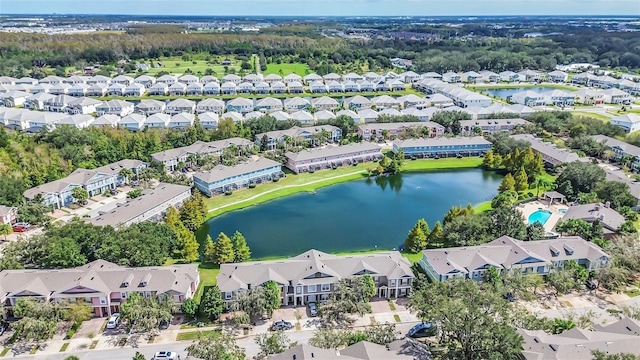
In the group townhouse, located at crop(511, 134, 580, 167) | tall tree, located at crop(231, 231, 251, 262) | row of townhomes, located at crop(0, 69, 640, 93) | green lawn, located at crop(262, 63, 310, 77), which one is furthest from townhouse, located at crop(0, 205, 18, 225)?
green lawn, located at crop(262, 63, 310, 77)

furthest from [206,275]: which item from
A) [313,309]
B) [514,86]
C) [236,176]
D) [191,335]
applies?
[514,86]

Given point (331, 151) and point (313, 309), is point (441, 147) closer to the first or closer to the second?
point (331, 151)

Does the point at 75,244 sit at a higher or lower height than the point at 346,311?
higher

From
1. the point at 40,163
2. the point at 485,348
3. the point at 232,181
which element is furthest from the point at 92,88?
the point at 485,348

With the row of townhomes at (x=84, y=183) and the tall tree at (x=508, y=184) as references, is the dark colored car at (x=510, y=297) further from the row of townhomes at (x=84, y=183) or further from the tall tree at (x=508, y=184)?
the row of townhomes at (x=84, y=183)

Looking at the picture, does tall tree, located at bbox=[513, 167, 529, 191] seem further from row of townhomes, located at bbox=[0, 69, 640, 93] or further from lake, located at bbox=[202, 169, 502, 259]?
row of townhomes, located at bbox=[0, 69, 640, 93]

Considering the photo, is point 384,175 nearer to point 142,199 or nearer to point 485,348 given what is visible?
point 142,199
